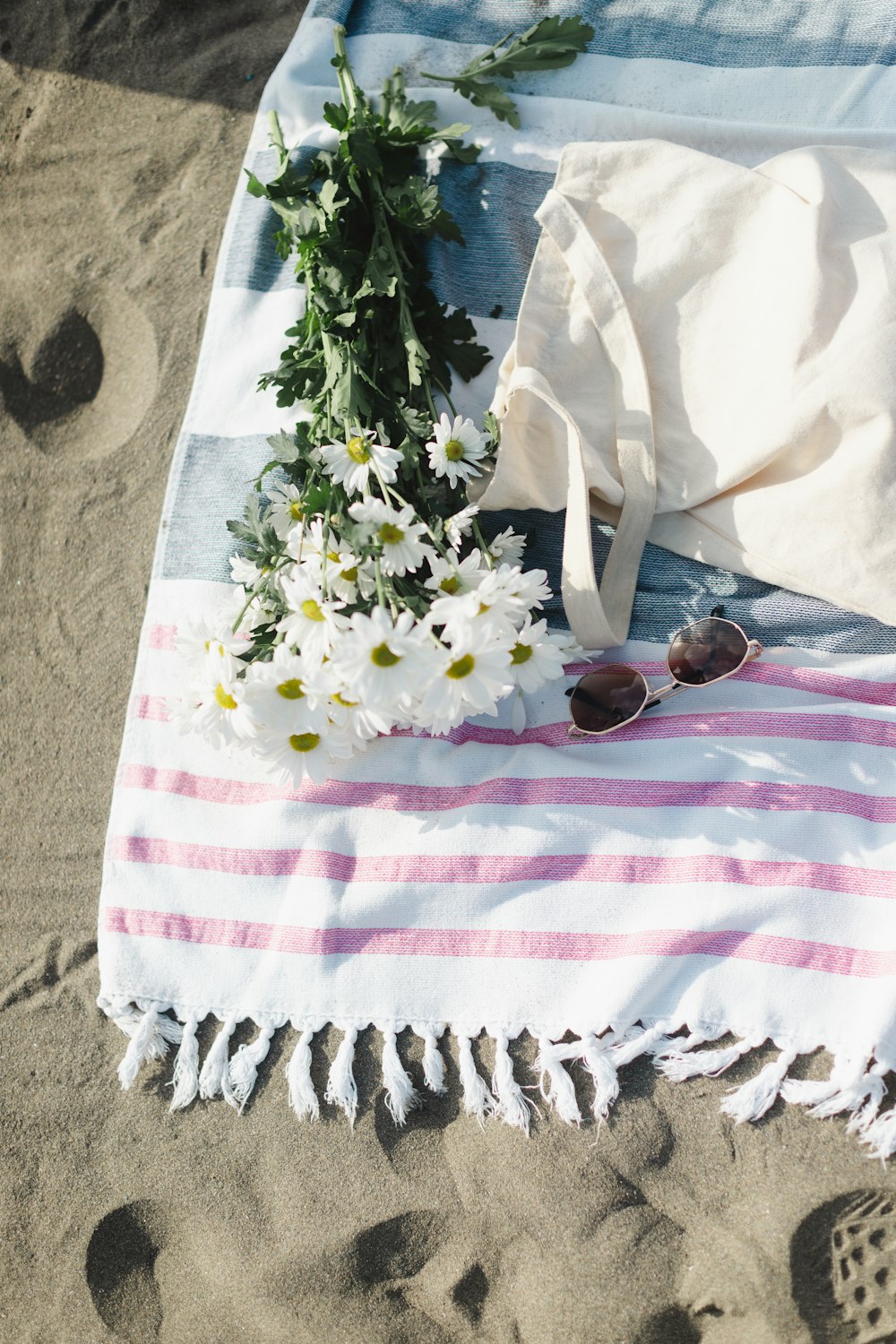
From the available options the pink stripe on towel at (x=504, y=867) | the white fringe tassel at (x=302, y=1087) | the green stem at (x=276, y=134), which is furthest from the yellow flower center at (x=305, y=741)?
the green stem at (x=276, y=134)

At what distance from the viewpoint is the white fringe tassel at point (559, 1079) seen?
56.2 inches

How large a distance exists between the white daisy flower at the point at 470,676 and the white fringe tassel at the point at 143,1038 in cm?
84

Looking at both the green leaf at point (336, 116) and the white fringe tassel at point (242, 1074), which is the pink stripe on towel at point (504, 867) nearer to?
the white fringe tassel at point (242, 1074)

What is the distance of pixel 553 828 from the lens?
4.91ft

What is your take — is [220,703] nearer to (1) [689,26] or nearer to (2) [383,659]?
(2) [383,659]

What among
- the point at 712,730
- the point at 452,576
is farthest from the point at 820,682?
the point at 452,576

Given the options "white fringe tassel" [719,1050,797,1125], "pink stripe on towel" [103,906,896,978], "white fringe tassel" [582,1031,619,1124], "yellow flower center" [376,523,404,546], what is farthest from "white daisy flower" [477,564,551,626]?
"white fringe tassel" [719,1050,797,1125]

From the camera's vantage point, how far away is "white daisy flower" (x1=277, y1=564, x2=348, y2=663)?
3.57 feet

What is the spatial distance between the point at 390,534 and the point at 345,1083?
91 cm

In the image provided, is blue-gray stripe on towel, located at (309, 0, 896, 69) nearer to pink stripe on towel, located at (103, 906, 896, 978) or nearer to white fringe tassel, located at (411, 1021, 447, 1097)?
pink stripe on towel, located at (103, 906, 896, 978)

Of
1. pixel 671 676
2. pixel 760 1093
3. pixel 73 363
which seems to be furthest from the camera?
pixel 73 363

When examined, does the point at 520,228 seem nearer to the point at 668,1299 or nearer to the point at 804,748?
the point at 804,748

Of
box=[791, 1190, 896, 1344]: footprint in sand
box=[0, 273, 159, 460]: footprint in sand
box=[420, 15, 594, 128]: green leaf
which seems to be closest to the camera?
box=[791, 1190, 896, 1344]: footprint in sand

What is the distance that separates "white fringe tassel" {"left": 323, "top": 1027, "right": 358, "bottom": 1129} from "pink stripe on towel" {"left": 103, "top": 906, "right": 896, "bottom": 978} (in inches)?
6.1
